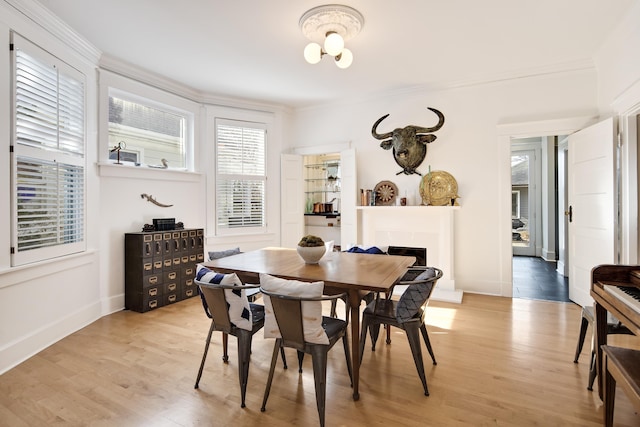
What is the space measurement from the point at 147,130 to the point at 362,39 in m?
2.93

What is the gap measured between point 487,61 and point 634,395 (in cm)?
359

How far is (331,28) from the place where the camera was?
288 cm

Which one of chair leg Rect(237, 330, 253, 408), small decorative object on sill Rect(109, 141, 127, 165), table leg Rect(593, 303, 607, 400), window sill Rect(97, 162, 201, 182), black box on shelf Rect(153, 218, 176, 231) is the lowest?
chair leg Rect(237, 330, 253, 408)

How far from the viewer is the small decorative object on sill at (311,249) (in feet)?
7.99

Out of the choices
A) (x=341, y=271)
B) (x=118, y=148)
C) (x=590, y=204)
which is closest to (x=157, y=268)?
(x=118, y=148)

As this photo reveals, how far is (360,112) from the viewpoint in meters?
5.00

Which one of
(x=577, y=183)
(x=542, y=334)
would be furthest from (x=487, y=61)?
(x=542, y=334)

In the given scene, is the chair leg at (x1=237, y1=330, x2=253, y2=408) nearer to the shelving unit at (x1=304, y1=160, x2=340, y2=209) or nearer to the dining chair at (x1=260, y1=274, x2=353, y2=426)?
the dining chair at (x1=260, y1=274, x2=353, y2=426)

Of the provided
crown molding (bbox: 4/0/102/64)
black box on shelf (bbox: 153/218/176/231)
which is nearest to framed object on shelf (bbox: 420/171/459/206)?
black box on shelf (bbox: 153/218/176/231)

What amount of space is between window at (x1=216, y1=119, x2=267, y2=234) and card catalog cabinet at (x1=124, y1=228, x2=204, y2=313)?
0.87 m

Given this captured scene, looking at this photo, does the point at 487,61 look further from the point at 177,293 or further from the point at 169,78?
the point at 177,293

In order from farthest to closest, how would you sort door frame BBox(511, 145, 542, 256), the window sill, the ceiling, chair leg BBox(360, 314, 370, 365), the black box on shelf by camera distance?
door frame BBox(511, 145, 542, 256), the black box on shelf, the window sill, the ceiling, chair leg BBox(360, 314, 370, 365)

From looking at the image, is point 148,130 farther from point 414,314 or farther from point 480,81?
point 480,81

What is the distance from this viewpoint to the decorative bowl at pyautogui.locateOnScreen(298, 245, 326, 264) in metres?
2.43
